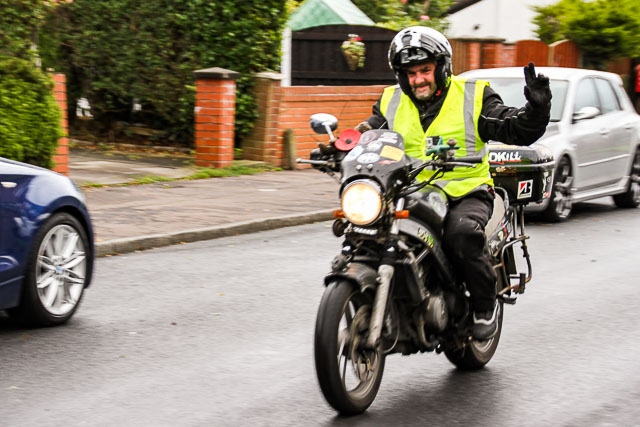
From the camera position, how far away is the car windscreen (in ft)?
42.8

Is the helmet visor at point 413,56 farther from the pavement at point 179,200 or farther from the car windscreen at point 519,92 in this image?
the car windscreen at point 519,92

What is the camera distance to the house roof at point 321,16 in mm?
24312

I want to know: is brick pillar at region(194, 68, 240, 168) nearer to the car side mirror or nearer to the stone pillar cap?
the stone pillar cap

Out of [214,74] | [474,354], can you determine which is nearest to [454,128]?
[474,354]

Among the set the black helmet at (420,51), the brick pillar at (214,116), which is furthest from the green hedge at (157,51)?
the black helmet at (420,51)

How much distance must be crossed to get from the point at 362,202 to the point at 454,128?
0.93m

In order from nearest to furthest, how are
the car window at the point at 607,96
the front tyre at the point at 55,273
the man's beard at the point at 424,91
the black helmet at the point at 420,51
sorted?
the black helmet at the point at 420,51
the man's beard at the point at 424,91
the front tyre at the point at 55,273
the car window at the point at 607,96

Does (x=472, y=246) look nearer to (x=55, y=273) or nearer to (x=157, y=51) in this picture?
(x=55, y=273)

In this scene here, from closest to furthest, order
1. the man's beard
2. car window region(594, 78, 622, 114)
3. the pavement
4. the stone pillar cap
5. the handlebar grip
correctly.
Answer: the handlebar grip, the man's beard, the pavement, car window region(594, 78, 622, 114), the stone pillar cap

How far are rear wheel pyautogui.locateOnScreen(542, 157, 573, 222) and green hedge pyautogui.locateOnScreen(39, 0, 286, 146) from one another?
5375 millimetres

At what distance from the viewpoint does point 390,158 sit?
5.10 meters

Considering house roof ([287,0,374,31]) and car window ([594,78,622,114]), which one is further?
house roof ([287,0,374,31])

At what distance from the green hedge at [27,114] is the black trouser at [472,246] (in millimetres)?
7379

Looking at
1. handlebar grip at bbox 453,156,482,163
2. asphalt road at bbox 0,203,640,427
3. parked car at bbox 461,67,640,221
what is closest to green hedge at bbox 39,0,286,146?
parked car at bbox 461,67,640,221
